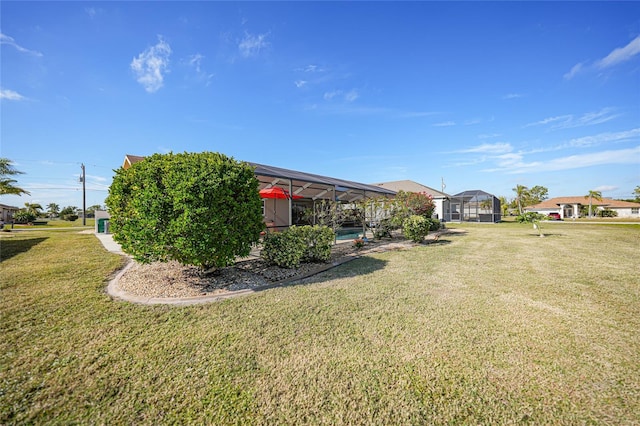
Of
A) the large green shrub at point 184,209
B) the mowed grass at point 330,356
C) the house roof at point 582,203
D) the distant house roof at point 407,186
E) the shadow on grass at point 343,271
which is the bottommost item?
the mowed grass at point 330,356

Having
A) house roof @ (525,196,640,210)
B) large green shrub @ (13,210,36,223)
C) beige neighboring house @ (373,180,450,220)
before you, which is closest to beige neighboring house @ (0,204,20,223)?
large green shrub @ (13,210,36,223)

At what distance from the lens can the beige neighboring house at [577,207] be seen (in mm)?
49938

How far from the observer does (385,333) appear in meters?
3.59

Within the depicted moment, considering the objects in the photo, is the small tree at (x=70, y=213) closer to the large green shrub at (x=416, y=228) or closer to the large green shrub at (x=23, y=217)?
the large green shrub at (x=23, y=217)

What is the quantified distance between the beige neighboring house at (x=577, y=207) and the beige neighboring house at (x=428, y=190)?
33.0 m

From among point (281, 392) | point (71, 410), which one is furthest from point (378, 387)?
point (71, 410)

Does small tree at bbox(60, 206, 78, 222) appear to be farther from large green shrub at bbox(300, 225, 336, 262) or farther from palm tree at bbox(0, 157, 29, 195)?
large green shrub at bbox(300, 225, 336, 262)

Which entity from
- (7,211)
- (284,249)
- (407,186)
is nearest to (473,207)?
(407,186)

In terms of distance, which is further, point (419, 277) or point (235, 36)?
point (235, 36)

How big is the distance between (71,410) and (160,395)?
71cm

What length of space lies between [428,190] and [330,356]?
35.7 meters

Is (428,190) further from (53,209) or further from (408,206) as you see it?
(53,209)

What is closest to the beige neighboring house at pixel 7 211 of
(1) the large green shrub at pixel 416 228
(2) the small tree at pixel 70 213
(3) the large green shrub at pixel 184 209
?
(2) the small tree at pixel 70 213

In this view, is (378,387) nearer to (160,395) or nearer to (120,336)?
(160,395)
